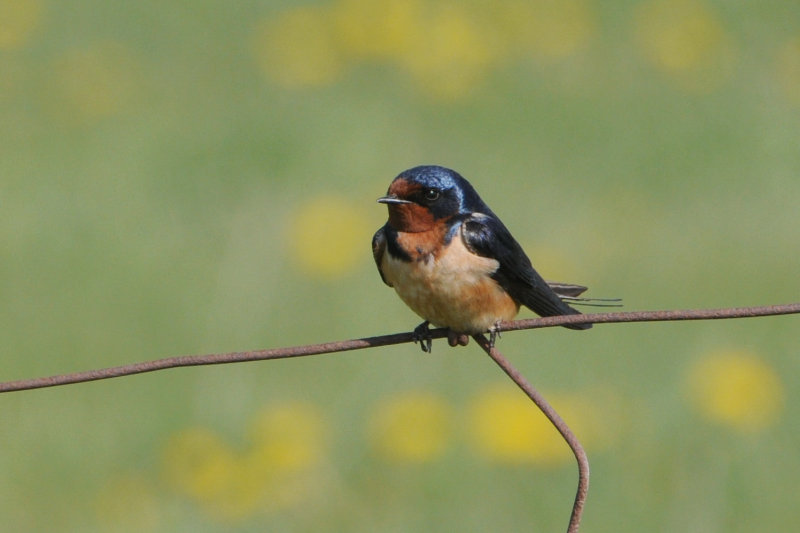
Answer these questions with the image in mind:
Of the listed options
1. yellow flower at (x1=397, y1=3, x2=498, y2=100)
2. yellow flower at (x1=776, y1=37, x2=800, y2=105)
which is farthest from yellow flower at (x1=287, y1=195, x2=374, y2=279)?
yellow flower at (x1=776, y1=37, x2=800, y2=105)

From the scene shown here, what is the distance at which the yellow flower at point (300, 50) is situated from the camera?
24.8 ft

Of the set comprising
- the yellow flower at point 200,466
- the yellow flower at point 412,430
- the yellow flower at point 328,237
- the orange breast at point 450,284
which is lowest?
the yellow flower at point 200,466

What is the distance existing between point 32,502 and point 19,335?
107 centimetres

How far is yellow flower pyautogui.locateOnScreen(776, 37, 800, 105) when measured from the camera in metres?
7.41

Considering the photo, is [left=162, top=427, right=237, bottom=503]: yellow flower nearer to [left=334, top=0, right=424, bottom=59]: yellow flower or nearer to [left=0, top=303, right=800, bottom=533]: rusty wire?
[left=0, top=303, right=800, bottom=533]: rusty wire

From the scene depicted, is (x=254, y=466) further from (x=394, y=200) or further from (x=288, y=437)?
(x=394, y=200)

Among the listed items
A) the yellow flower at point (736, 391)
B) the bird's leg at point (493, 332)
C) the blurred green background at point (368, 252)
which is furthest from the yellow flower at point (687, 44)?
the bird's leg at point (493, 332)

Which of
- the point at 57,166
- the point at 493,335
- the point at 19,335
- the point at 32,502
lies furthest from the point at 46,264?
the point at 493,335

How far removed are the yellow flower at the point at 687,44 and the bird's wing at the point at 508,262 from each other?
4.08m

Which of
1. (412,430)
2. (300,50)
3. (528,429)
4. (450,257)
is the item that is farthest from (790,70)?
(450,257)

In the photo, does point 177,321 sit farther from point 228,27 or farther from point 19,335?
point 228,27

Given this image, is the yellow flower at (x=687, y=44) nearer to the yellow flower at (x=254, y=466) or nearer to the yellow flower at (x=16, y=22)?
the yellow flower at (x=16, y=22)

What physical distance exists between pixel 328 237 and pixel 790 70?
2807mm

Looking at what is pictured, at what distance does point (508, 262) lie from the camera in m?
3.66
